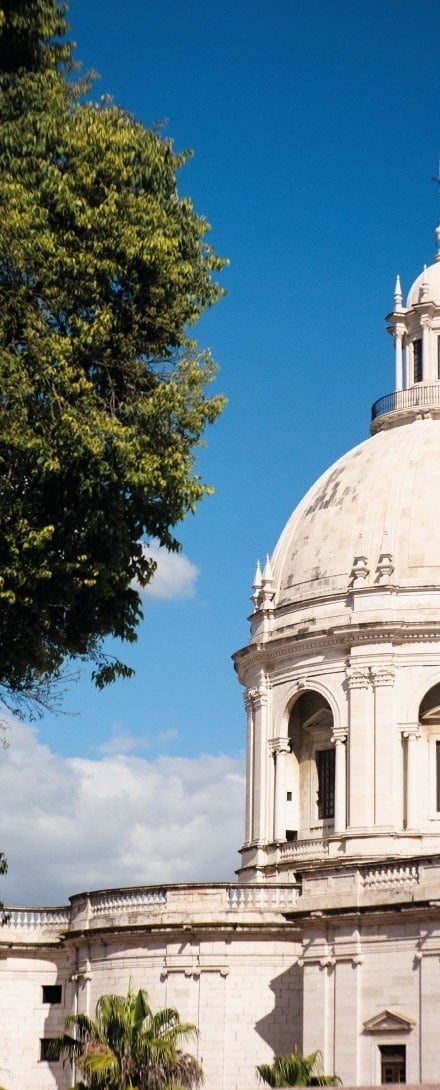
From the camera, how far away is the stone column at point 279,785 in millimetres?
57000

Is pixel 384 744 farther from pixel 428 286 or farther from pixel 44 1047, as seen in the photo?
pixel 428 286

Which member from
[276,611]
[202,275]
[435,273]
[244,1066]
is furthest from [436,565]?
[202,275]

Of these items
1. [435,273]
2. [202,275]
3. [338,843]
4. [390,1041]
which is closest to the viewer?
[202,275]

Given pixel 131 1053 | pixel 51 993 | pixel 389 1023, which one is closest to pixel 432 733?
pixel 51 993

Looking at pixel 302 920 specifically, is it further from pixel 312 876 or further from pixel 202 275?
pixel 202 275

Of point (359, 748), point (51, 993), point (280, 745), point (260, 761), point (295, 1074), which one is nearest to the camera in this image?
point (295, 1074)

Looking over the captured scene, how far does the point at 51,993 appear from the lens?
52250 mm

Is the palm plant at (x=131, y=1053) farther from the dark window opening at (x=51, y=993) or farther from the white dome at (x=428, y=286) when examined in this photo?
the white dome at (x=428, y=286)

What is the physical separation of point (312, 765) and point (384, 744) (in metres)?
3.67

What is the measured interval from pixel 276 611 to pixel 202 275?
2497 cm

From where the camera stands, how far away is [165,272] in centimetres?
3372

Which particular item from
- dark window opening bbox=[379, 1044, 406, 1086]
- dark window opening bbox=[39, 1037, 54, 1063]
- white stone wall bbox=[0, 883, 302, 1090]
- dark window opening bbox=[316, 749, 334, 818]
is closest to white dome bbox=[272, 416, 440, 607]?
dark window opening bbox=[316, 749, 334, 818]

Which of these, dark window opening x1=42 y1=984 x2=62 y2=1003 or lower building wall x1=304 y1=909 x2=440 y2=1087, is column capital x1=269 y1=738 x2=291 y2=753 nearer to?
dark window opening x1=42 y1=984 x2=62 y2=1003

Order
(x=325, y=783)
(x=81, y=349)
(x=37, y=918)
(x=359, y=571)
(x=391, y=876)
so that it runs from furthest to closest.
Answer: (x=325, y=783), (x=359, y=571), (x=37, y=918), (x=391, y=876), (x=81, y=349)
